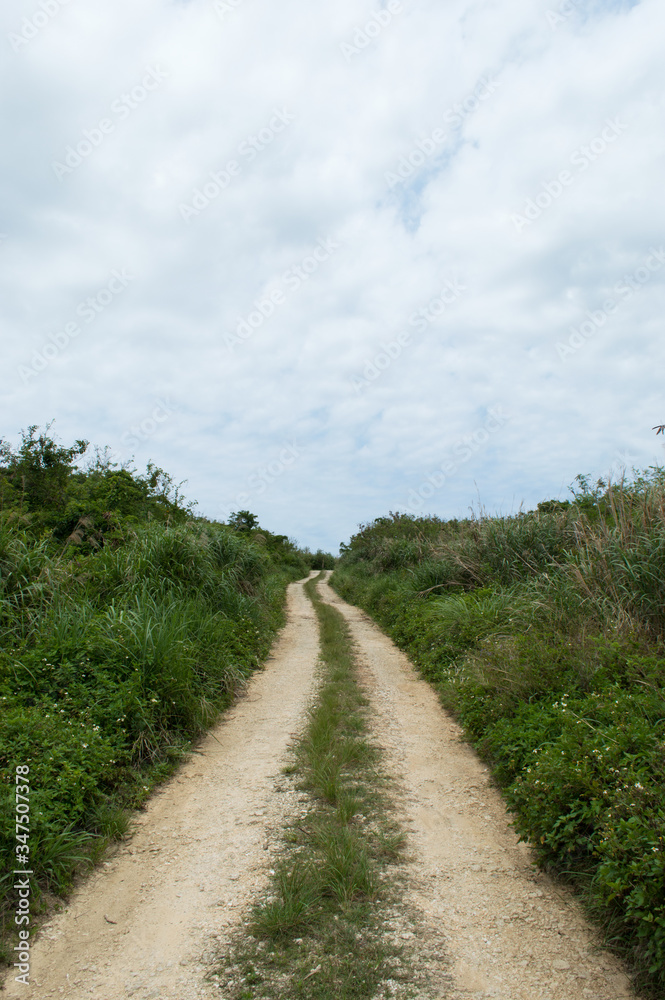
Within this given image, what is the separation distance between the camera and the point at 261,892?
3.16 meters

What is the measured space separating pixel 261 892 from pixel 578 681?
3130 millimetres

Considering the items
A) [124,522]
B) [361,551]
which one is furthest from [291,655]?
[361,551]

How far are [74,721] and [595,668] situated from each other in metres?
4.34

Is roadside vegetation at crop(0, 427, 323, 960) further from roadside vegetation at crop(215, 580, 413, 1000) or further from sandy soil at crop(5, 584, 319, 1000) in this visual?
roadside vegetation at crop(215, 580, 413, 1000)

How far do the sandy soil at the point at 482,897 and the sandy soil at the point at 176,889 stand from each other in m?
1.02

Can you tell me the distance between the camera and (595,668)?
475 centimetres

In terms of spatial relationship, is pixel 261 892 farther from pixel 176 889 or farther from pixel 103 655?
Answer: pixel 103 655

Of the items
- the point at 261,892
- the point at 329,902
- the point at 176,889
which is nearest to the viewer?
the point at 329,902

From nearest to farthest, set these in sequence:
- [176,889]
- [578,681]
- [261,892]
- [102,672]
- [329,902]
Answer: [329,902] → [261,892] → [176,889] → [578,681] → [102,672]

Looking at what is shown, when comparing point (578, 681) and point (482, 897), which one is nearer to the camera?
point (482, 897)

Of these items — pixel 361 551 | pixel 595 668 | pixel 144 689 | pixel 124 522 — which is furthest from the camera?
pixel 361 551

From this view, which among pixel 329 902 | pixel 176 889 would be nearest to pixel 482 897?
pixel 329 902

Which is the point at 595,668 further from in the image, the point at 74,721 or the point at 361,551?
the point at 361,551

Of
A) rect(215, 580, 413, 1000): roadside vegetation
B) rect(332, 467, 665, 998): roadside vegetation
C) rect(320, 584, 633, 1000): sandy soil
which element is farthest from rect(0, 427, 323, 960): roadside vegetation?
rect(332, 467, 665, 998): roadside vegetation
